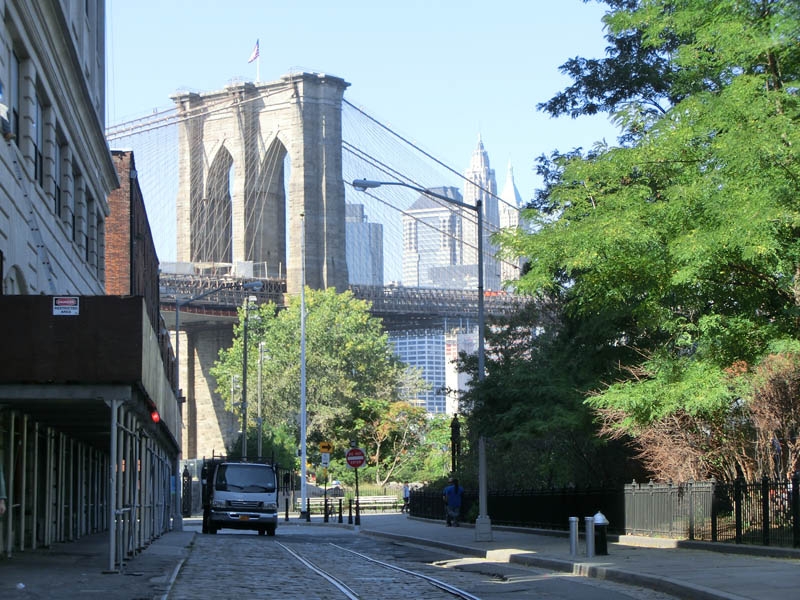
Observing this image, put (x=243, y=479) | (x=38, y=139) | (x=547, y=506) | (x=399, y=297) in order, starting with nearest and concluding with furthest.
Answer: (x=38, y=139) → (x=547, y=506) → (x=243, y=479) → (x=399, y=297)

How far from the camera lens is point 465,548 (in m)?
26.5

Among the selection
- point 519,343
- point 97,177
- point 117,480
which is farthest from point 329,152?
point 117,480

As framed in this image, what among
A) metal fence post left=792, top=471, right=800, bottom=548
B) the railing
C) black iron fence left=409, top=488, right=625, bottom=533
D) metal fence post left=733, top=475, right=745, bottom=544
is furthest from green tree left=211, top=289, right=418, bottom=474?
metal fence post left=792, top=471, right=800, bottom=548

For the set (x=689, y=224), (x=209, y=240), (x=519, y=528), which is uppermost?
(x=209, y=240)

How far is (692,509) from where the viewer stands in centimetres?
2348

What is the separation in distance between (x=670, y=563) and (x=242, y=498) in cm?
2168

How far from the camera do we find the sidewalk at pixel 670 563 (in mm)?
14789

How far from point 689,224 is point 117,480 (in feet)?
34.7

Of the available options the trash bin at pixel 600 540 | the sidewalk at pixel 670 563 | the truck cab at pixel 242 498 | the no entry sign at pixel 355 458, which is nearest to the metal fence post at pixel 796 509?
the sidewalk at pixel 670 563

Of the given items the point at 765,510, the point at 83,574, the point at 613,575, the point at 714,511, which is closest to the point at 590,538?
the point at 714,511

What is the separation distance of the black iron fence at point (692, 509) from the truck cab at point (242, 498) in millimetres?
9316

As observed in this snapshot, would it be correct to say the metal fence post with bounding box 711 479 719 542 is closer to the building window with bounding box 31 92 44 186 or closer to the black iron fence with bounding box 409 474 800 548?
the black iron fence with bounding box 409 474 800 548

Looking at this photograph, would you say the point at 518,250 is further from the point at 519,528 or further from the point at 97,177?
the point at 97,177

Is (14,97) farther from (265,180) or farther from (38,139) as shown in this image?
(265,180)
